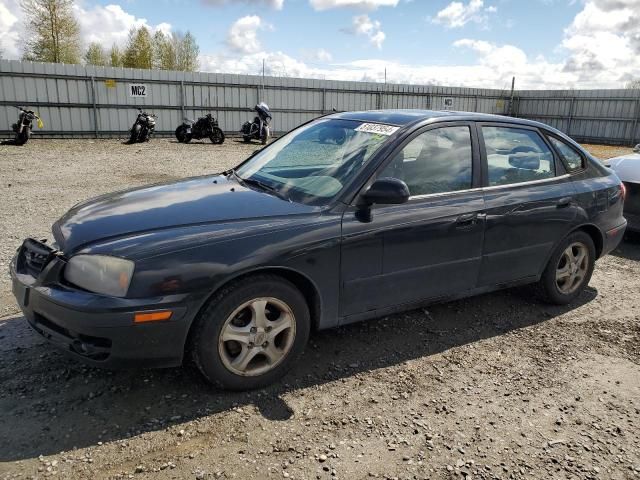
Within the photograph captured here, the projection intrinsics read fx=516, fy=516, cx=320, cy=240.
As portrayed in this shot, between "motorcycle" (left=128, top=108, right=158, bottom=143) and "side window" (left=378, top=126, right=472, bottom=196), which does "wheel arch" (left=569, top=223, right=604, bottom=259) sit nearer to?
"side window" (left=378, top=126, right=472, bottom=196)

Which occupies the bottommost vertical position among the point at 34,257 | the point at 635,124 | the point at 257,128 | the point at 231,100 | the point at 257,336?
the point at 257,336

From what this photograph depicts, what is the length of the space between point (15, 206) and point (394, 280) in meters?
6.73

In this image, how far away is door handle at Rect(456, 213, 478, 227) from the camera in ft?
12.2

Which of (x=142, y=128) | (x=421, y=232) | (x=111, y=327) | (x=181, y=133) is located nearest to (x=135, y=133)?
(x=142, y=128)

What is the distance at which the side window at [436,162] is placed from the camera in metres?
3.60

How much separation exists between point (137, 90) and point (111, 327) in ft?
58.9

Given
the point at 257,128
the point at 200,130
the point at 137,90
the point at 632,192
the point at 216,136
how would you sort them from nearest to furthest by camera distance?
the point at 632,192, the point at 200,130, the point at 216,136, the point at 137,90, the point at 257,128

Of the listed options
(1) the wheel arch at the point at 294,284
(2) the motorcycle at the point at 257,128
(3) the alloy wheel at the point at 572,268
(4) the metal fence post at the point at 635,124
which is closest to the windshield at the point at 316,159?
(1) the wheel arch at the point at 294,284

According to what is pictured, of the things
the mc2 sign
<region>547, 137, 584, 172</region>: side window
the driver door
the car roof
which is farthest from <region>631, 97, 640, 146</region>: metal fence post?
the driver door

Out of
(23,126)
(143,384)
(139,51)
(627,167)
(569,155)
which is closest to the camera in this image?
(143,384)

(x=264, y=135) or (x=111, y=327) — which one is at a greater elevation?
(x=264, y=135)

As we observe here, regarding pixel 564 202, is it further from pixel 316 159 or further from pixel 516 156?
pixel 316 159

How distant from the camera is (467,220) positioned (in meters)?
3.75

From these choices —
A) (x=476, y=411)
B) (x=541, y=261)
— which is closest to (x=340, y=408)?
(x=476, y=411)
